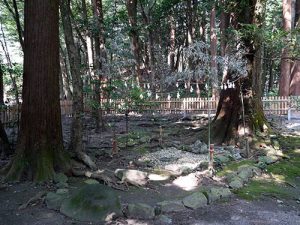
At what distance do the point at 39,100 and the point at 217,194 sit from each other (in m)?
3.92

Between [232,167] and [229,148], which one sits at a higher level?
[229,148]

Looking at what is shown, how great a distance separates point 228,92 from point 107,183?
580cm

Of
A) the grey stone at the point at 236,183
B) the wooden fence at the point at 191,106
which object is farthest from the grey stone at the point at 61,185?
the wooden fence at the point at 191,106

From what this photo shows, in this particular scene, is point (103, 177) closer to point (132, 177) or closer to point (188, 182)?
point (132, 177)

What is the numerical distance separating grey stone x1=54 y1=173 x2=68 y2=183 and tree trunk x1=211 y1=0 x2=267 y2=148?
541 cm

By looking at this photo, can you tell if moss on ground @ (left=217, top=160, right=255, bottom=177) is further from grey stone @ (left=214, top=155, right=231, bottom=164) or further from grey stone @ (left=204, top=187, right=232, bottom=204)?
grey stone @ (left=204, top=187, right=232, bottom=204)

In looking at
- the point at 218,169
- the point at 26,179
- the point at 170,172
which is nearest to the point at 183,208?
the point at 170,172

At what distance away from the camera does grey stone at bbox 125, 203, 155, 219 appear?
5422 mm

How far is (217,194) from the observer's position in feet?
20.9

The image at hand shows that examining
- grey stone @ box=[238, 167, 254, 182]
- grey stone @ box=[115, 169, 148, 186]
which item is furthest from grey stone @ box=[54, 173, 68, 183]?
grey stone @ box=[238, 167, 254, 182]

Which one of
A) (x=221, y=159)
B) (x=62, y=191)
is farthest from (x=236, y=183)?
(x=62, y=191)

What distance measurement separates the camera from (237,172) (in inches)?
312

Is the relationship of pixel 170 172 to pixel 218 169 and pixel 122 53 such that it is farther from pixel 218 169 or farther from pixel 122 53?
pixel 122 53

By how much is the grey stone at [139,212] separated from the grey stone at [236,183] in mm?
2152
